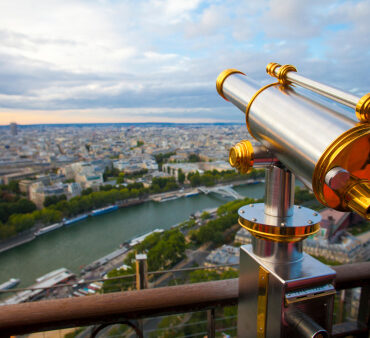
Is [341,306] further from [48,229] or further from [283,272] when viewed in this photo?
[48,229]

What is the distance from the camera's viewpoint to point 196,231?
26.6 ft

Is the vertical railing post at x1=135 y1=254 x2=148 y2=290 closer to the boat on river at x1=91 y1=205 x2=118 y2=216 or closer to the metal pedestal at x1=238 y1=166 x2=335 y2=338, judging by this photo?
the metal pedestal at x1=238 y1=166 x2=335 y2=338

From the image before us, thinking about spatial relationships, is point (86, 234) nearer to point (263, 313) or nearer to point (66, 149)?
point (263, 313)

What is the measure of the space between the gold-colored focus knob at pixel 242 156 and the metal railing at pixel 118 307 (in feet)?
0.66

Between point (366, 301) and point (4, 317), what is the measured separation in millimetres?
568

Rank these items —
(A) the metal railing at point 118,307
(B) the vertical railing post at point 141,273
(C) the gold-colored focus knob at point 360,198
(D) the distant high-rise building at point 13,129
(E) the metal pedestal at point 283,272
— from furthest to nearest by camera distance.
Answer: (D) the distant high-rise building at point 13,129
(B) the vertical railing post at point 141,273
(A) the metal railing at point 118,307
(E) the metal pedestal at point 283,272
(C) the gold-colored focus knob at point 360,198

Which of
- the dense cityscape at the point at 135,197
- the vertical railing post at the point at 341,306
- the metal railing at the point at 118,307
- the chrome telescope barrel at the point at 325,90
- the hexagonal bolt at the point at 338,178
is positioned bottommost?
the dense cityscape at the point at 135,197

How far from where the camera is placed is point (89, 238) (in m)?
8.75

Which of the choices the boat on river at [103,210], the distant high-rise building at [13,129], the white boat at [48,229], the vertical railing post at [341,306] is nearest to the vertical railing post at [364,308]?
the vertical railing post at [341,306]

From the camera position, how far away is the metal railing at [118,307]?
41 centimetres

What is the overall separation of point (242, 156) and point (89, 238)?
9.05 metres

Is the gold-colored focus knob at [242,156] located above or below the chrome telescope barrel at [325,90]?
below

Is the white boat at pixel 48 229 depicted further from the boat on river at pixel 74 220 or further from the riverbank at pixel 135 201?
the boat on river at pixel 74 220

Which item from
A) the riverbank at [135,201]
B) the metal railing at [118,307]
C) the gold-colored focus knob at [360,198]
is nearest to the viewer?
the gold-colored focus knob at [360,198]
